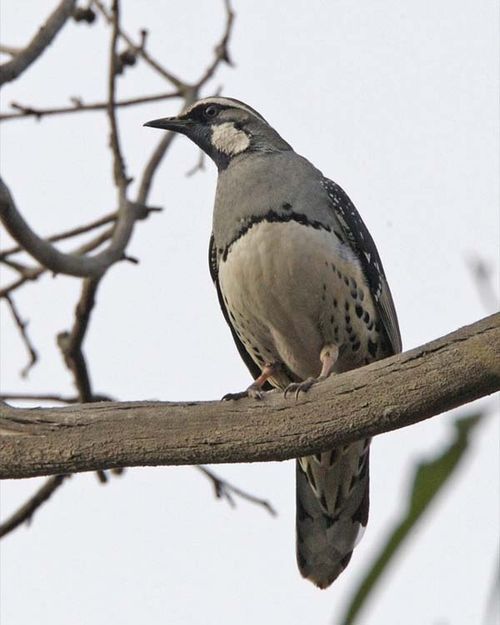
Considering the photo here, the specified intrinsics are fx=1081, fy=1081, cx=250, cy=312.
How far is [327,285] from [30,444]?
217 cm

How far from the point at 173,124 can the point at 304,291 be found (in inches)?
69.2

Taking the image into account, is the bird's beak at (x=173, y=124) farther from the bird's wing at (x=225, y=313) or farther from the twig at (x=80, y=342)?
the twig at (x=80, y=342)

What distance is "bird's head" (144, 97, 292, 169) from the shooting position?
6.93 meters

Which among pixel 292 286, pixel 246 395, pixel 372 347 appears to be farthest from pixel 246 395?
pixel 372 347

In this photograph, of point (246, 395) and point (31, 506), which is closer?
point (246, 395)

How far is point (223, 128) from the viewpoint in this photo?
7.05 m

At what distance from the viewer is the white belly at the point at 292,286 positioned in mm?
5906

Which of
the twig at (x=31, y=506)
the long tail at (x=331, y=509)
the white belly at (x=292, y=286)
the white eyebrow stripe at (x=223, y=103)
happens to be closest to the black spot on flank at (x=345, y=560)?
the long tail at (x=331, y=509)

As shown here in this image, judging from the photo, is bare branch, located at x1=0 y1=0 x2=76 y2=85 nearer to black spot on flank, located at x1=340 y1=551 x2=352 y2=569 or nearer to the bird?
the bird

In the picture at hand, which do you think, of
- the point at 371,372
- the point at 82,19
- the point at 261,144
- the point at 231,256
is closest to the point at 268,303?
the point at 231,256

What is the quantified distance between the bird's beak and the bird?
0.05ft

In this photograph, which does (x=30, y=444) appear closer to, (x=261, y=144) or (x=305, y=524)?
(x=305, y=524)

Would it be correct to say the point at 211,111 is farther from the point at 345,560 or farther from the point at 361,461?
the point at 345,560

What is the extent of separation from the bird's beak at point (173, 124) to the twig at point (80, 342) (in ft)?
4.17
